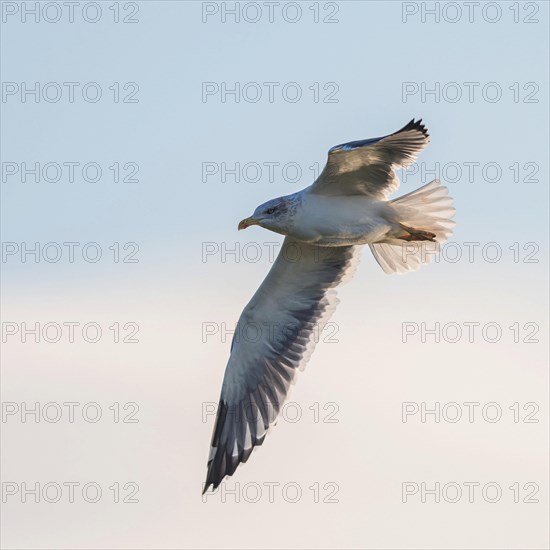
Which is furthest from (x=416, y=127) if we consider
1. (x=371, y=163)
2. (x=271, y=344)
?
(x=271, y=344)

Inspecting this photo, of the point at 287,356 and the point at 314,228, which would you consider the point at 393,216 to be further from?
the point at 287,356

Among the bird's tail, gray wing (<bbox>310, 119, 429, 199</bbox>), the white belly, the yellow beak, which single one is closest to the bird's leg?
the bird's tail

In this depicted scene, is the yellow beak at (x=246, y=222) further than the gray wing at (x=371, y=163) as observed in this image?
Yes

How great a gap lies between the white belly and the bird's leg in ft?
0.35

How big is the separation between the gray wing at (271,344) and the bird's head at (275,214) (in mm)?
905

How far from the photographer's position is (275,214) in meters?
7.12

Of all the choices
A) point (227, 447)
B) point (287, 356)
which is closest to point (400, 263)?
point (287, 356)

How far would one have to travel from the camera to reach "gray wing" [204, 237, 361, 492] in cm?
812

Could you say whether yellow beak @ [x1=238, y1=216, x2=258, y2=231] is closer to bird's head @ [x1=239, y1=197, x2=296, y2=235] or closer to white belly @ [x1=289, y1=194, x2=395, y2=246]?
bird's head @ [x1=239, y1=197, x2=296, y2=235]

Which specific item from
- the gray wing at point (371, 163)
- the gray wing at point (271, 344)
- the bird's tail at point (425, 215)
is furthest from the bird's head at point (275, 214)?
the gray wing at point (271, 344)

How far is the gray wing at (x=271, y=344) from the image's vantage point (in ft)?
26.7

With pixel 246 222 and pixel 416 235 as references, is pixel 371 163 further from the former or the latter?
pixel 246 222

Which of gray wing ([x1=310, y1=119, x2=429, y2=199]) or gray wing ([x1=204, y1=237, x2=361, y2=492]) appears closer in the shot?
gray wing ([x1=310, y1=119, x2=429, y2=199])

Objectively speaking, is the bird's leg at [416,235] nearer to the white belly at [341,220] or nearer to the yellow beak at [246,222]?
the white belly at [341,220]
